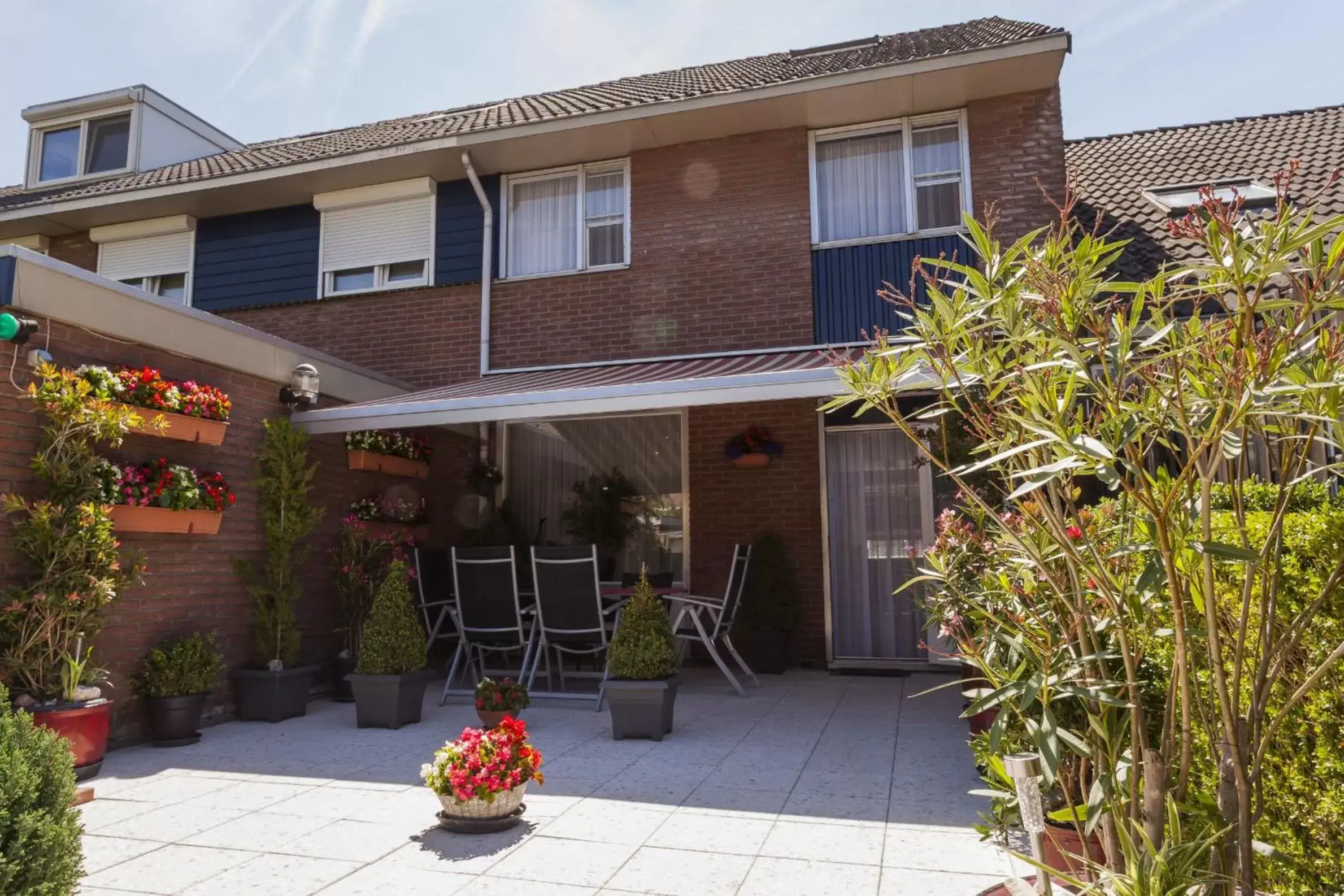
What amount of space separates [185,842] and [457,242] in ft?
26.2

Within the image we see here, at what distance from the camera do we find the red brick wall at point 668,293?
9758 mm

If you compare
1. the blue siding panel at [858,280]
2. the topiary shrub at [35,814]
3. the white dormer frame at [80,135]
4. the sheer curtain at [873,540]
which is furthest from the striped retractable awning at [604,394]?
the white dormer frame at [80,135]

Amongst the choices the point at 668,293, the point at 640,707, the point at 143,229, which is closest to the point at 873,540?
the point at 668,293

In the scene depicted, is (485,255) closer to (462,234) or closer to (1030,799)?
(462,234)

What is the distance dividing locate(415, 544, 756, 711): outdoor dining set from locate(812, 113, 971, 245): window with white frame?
3991 mm

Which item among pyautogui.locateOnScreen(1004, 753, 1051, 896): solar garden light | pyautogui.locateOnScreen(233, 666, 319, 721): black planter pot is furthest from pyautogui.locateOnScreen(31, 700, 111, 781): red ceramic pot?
pyautogui.locateOnScreen(1004, 753, 1051, 896): solar garden light

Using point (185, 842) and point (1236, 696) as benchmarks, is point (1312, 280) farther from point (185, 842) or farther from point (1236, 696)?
point (185, 842)

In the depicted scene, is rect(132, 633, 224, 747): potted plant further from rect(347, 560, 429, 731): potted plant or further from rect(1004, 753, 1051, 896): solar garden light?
rect(1004, 753, 1051, 896): solar garden light

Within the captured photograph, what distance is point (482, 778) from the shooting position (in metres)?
4.36

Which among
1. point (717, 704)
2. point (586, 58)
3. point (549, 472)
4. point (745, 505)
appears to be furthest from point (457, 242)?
point (717, 704)

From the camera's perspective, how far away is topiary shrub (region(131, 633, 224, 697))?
643 cm

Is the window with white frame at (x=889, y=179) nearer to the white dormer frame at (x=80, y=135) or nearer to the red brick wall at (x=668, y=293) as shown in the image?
the red brick wall at (x=668, y=293)

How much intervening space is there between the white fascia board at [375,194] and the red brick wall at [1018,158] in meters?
6.68

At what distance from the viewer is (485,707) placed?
6.08m
